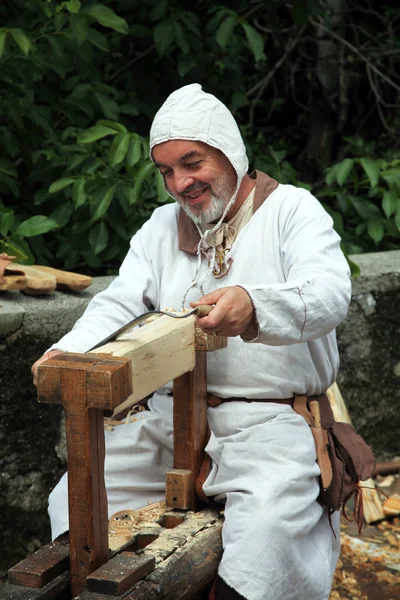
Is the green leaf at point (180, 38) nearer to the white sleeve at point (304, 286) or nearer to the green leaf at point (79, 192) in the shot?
the green leaf at point (79, 192)

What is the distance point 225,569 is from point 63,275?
154 centimetres

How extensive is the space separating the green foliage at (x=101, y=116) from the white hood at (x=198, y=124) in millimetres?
1169

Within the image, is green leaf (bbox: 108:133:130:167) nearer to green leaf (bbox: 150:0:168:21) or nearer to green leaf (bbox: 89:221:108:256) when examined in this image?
green leaf (bbox: 89:221:108:256)

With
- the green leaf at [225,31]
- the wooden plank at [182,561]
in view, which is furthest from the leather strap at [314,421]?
→ the green leaf at [225,31]

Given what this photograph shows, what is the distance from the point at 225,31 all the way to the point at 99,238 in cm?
115

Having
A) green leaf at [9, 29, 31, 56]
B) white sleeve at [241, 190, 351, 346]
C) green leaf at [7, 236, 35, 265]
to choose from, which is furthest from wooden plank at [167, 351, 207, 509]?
green leaf at [9, 29, 31, 56]

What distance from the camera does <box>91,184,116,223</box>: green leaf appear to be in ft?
12.9

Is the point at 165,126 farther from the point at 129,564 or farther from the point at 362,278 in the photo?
the point at 362,278

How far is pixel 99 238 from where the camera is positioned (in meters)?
4.16

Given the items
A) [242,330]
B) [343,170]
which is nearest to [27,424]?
[242,330]

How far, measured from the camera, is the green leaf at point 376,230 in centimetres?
464

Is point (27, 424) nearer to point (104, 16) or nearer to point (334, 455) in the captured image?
point (334, 455)

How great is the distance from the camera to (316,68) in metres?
6.39

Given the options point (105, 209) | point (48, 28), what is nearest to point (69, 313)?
point (105, 209)
